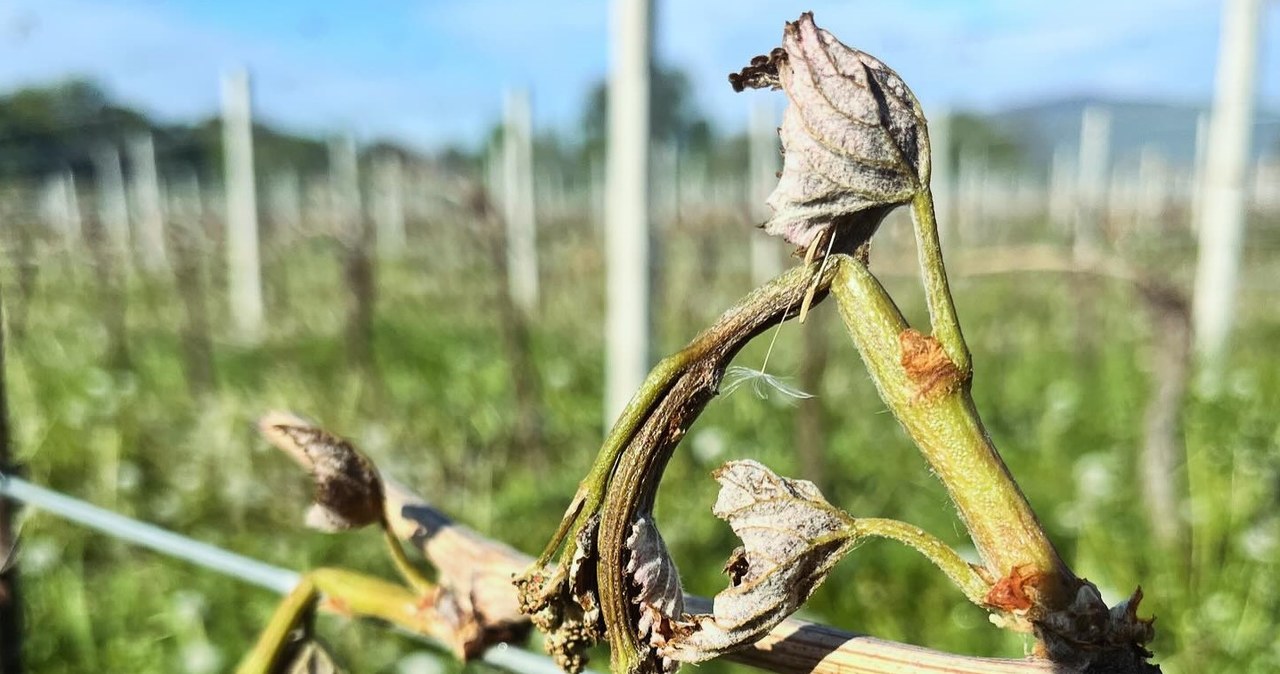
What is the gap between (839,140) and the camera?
314mm

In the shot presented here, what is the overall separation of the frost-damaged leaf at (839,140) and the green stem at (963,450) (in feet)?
0.06

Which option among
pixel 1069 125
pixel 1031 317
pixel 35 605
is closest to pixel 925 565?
pixel 35 605

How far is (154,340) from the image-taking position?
4.79 m

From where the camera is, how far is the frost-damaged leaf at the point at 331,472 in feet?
1.69

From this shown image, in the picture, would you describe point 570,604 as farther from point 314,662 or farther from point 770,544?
point 314,662

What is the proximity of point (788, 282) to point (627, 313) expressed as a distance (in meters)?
1.81

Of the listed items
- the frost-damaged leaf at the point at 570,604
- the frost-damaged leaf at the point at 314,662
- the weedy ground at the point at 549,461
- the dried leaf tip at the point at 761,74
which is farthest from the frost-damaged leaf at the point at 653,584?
the weedy ground at the point at 549,461

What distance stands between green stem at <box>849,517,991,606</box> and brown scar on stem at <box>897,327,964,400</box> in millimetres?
45

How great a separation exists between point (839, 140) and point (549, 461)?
2.88 meters

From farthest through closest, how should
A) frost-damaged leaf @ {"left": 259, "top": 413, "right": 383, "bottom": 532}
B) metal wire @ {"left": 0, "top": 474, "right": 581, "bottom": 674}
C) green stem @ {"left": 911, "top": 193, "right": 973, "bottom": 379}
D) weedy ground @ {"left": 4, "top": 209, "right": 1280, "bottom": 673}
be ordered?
weedy ground @ {"left": 4, "top": 209, "right": 1280, "bottom": 673}
metal wire @ {"left": 0, "top": 474, "right": 581, "bottom": 674}
frost-damaged leaf @ {"left": 259, "top": 413, "right": 383, "bottom": 532}
green stem @ {"left": 911, "top": 193, "right": 973, "bottom": 379}

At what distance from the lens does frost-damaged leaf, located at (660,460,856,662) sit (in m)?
0.32

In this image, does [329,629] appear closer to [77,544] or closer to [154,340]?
[77,544]

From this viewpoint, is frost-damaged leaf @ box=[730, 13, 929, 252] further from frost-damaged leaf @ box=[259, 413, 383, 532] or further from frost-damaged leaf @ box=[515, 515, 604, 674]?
frost-damaged leaf @ box=[259, 413, 383, 532]

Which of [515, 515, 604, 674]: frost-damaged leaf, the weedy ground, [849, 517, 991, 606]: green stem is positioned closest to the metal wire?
[515, 515, 604, 674]: frost-damaged leaf
